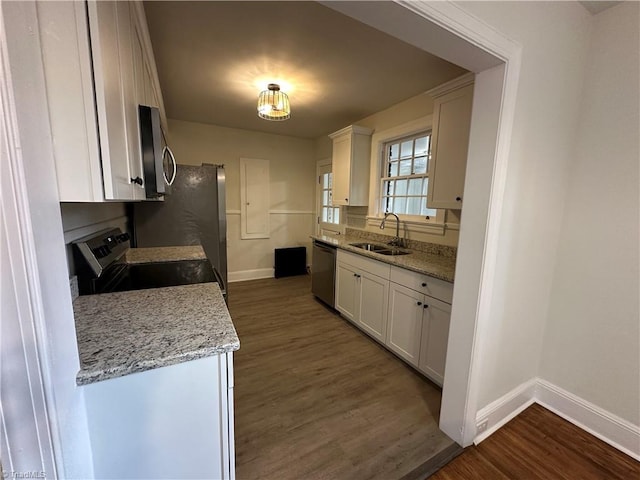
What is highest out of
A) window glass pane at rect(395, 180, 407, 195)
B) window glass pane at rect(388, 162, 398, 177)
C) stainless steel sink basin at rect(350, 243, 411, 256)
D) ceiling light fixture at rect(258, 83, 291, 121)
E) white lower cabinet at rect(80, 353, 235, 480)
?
ceiling light fixture at rect(258, 83, 291, 121)

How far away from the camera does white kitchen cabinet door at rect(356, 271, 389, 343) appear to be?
2.40m

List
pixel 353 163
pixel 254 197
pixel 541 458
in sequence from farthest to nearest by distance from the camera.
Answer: pixel 254 197 → pixel 353 163 → pixel 541 458

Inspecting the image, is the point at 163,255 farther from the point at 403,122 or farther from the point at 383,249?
the point at 403,122

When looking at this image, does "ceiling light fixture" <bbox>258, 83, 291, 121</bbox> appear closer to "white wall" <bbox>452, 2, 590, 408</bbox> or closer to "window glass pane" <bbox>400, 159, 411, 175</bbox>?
"window glass pane" <bbox>400, 159, 411, 175</bbox>

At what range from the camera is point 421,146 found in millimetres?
2863

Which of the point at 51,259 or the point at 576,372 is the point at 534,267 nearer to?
the point at 576,372

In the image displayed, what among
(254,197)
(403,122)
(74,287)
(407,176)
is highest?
(403,122)

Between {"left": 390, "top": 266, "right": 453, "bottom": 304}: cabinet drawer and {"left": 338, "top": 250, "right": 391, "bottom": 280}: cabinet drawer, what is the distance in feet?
0.30

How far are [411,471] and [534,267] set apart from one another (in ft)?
4.51

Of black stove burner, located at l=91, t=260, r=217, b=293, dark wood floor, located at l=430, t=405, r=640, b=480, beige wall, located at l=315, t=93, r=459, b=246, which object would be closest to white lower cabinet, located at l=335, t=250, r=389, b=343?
beige wall, located at l=315, t=93, r=459, b=246

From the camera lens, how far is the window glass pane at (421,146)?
2.81m

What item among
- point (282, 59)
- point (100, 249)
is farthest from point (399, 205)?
point (100, 249)

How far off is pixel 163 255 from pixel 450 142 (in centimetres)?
242

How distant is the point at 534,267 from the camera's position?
1.65 metres
